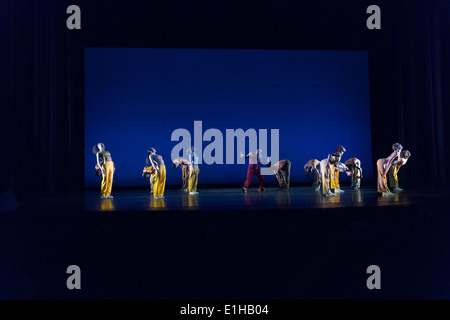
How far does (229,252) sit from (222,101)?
6522 mm

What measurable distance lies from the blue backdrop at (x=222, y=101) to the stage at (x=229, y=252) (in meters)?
5.28

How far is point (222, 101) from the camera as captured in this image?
10242 millimetres

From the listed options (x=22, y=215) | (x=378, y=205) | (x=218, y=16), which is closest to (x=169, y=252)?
(x=22, y=215)

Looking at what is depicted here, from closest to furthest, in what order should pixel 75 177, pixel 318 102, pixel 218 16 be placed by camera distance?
pixel 218 16 → pixel 75 177 → pixel 318 102

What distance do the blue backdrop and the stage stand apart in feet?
17.3

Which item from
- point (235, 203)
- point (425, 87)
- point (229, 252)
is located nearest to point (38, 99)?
point (235, 203)

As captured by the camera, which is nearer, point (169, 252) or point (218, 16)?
point (169, 252)

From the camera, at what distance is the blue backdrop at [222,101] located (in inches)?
393

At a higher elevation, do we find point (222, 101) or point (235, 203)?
point (222, 101)

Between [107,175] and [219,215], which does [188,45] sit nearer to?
[107,175]
